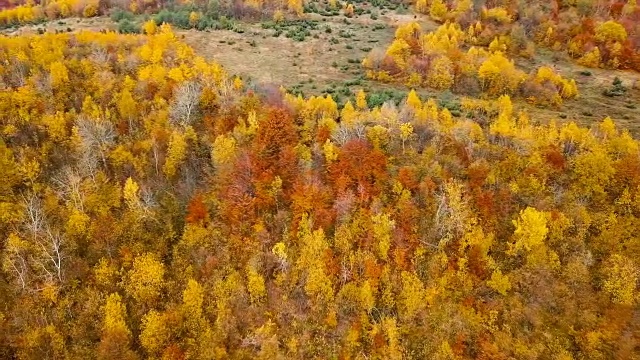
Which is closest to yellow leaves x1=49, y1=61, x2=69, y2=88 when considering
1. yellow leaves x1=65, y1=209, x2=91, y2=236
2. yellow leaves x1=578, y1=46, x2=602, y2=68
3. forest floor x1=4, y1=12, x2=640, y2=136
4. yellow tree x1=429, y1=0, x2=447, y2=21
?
yellow leaves x1=65, y1=209, x2=91, y2=236

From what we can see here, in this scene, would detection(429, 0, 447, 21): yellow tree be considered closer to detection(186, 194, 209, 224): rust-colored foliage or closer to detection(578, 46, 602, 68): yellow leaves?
detection(578, 46, 602, 68): yellow leaves

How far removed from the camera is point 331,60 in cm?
9894

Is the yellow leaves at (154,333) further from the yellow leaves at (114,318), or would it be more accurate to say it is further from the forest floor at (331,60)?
the forest floor at (331,60)

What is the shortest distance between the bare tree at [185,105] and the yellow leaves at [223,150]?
6.96m

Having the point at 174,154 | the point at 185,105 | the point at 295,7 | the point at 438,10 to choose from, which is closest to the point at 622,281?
the point at 174,154

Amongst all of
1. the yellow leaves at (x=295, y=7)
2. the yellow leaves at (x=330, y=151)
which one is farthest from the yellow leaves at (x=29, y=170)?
the yellow leaves at (x=295, y=7)

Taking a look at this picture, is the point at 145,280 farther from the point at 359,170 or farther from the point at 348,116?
the point at 348,116

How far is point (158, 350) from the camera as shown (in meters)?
54.3

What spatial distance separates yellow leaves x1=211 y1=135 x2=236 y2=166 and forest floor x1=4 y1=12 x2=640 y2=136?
24.7m

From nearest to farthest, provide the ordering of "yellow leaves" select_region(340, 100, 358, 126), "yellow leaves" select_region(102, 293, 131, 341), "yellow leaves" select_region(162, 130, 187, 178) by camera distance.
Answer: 1. "yellow leaves" select_region(102, 293, 131, 341)
2. "yellow leaves" select_region(162, 130, 187, 178)
3. "yellow leaves" select_region(340, 100, 358, 126)

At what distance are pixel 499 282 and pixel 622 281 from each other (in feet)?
40.7

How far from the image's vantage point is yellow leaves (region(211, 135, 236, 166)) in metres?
62.7

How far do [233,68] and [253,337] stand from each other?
52.1 m

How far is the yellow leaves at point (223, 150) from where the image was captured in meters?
62.7
